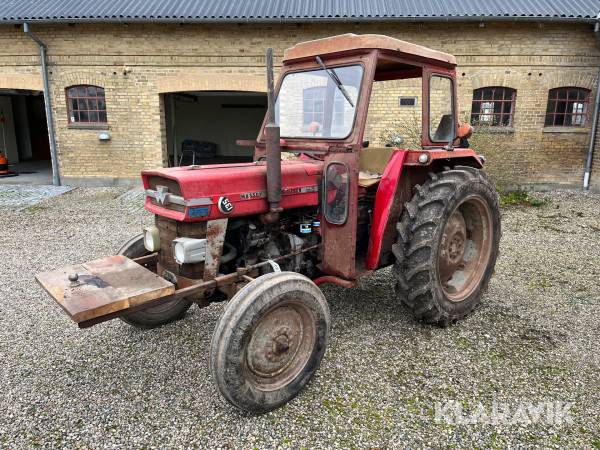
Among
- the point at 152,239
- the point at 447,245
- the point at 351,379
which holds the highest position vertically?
the point at 152,239

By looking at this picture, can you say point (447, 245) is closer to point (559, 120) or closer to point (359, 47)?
point (359, 47)

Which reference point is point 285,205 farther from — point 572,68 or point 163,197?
point 572,68

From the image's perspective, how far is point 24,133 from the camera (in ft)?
52.6

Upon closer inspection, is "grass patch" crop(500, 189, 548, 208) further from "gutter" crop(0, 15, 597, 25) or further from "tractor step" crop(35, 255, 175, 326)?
"tractor step" crop(35, 255, 175, 326)

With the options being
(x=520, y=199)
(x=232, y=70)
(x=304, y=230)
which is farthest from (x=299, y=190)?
(x=232, y=70)

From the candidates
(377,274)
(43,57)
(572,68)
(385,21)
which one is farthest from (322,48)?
(43,57)

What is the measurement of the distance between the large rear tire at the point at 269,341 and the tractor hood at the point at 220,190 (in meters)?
0.51

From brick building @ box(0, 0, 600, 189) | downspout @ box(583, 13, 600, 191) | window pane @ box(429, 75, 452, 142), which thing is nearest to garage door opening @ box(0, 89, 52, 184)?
brick building @ box(0, 0, 600, 189)

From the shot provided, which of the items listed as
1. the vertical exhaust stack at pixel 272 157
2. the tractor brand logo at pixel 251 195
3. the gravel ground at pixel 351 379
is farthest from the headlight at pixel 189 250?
the gravel ground at pixel 351 379

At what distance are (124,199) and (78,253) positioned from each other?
3.54 m

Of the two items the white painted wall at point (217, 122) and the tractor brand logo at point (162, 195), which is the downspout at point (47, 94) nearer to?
the white painted wall at point (217, 122)

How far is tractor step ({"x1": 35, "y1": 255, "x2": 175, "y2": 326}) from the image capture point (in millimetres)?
2215

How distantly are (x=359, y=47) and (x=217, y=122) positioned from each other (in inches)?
590

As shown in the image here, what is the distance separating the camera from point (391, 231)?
3.29m
